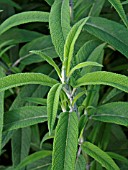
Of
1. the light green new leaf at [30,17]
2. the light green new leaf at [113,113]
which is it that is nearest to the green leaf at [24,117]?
the light green new leaf at [113,113]

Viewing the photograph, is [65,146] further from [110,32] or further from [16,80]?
[110,32]

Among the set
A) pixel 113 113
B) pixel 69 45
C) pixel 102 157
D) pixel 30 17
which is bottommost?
pixel 102 157

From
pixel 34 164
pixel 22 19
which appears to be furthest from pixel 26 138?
pixel 22 19

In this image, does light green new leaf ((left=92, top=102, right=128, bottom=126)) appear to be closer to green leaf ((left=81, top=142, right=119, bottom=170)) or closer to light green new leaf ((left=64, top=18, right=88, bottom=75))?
green leaf ((left=81, top=142, right=119, bottom=170))

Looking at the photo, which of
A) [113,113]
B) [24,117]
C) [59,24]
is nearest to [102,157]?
[113,113]

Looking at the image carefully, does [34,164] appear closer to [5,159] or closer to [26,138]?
[26,138]

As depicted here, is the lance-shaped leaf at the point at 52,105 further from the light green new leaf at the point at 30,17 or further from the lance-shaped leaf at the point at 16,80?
the light green new leaf at the point at 30,17
